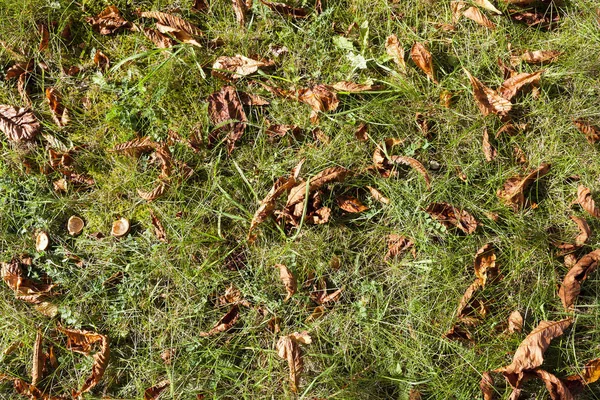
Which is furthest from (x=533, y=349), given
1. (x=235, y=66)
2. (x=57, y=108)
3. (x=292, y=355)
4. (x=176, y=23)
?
(x=57, y=108)

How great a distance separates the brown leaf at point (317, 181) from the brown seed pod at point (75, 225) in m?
1.06

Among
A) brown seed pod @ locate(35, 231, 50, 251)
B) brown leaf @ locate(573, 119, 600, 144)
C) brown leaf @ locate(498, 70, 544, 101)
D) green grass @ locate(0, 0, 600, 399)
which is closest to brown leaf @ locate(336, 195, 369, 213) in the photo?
green grass @ locate(0, 0, 600, 399)

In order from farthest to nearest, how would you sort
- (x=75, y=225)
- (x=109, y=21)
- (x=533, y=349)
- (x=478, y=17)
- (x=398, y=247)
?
(x=109, y=21) → (x=478, y=17) → (x=75, y=225) → (x=398, y=247) → (x=533, y=349)

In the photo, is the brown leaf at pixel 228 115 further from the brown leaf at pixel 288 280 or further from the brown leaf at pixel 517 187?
the brown leaf at pixel 517 187

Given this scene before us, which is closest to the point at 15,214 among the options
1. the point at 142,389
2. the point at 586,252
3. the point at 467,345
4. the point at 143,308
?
the point at 143,308

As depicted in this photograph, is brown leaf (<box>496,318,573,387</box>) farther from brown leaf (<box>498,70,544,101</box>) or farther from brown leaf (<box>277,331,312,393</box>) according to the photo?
brown leaf (<box>498,70,544,101</box>)

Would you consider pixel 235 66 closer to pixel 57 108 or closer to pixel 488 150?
pixel 57 108

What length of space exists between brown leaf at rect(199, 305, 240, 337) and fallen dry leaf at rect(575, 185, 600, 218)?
1.72 m

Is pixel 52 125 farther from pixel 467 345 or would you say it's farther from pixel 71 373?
pixel 467 345

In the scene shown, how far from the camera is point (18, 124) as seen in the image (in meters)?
3.00

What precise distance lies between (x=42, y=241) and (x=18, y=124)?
65cm

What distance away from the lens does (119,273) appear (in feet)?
9.26

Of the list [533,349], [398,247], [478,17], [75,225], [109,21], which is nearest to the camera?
[533,349]

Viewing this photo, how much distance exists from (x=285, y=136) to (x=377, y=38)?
0.74 meters
